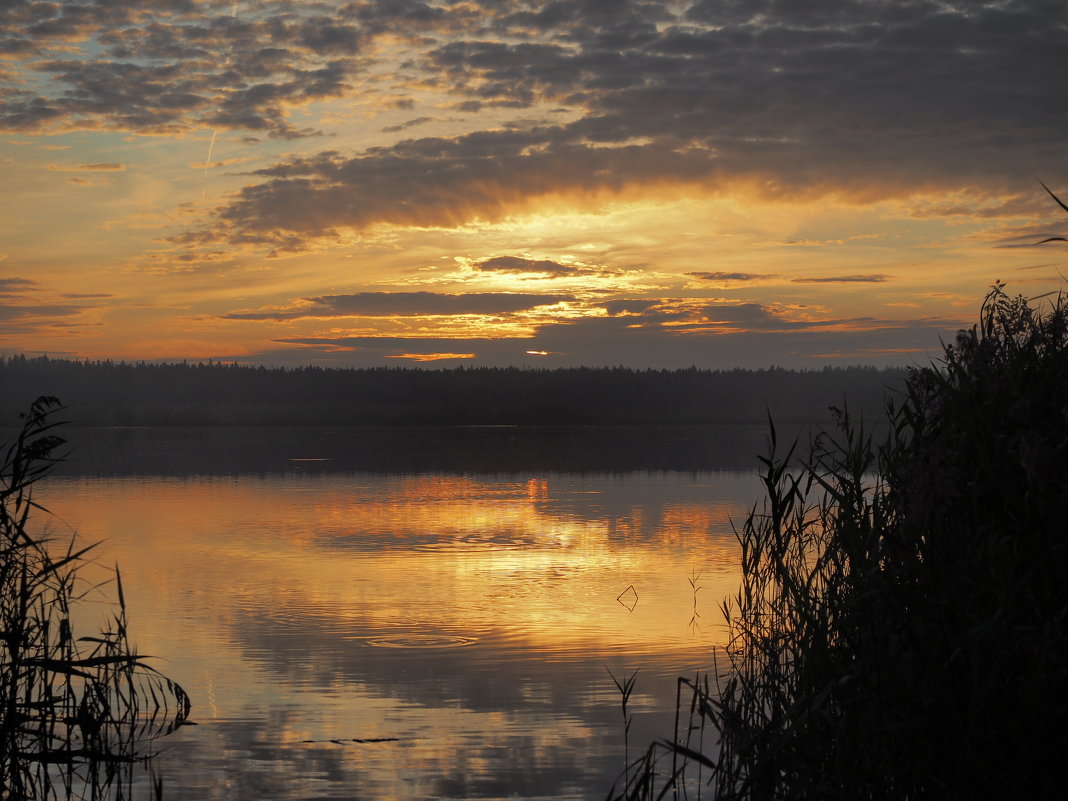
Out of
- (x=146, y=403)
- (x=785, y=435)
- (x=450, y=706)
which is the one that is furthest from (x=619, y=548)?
(x=146, y=403)

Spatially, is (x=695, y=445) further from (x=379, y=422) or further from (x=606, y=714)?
(x=606, y=714)

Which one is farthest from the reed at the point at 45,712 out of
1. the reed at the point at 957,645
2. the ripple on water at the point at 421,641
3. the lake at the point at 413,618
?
the reed at the point at 957,645

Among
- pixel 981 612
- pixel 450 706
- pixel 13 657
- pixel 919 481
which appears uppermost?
pixel 919 481

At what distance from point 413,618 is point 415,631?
0.56 m

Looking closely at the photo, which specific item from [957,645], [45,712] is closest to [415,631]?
[45,712]

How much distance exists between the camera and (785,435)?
47.9 metres

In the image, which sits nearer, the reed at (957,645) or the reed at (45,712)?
the reed at (957,645)

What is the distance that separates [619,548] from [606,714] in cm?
732

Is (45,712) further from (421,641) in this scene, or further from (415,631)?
(415,631)

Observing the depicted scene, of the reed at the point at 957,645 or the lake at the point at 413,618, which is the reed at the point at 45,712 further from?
the reed at the point at 957,645

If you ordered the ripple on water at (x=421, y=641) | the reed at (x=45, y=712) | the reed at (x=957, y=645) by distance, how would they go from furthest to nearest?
1. the ripple on water at (x=421, y=641)
2. the reed at (x=45, y=712)
3. the reed at (x=957, y=645)

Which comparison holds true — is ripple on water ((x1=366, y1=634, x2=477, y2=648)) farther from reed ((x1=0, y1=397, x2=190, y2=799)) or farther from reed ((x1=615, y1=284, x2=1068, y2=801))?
reed ((x1=615, y1=284, x2=1068, y2=801))

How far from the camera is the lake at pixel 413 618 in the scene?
20.5ft

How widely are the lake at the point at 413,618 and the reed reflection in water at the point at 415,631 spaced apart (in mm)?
26
